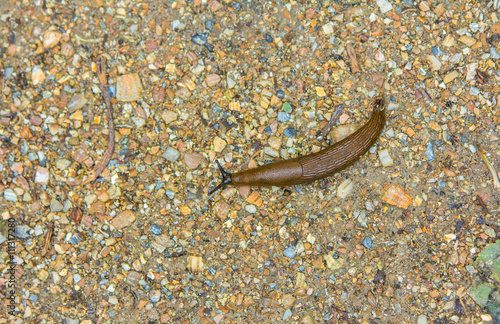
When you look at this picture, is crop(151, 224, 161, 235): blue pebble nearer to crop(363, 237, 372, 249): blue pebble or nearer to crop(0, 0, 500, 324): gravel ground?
crop(0, 0, 500, 324): gravel ground

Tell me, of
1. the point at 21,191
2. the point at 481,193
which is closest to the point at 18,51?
the point at 21,191

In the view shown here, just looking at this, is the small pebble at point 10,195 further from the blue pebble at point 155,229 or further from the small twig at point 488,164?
the small twig at point 488,164

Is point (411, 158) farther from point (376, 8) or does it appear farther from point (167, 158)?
point (167, 158)

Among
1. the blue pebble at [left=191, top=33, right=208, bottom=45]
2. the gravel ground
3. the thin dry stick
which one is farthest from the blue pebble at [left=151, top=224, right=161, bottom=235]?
the blue pebble at [left=191, top=33, right=208, bottom=45]

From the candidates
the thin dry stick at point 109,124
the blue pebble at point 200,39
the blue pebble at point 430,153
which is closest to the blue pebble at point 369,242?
the blue pebble at point 430,153

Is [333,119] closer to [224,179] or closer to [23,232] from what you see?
[224,179]

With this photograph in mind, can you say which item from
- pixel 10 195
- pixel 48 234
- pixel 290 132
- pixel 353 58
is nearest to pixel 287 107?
pixel 290 132
